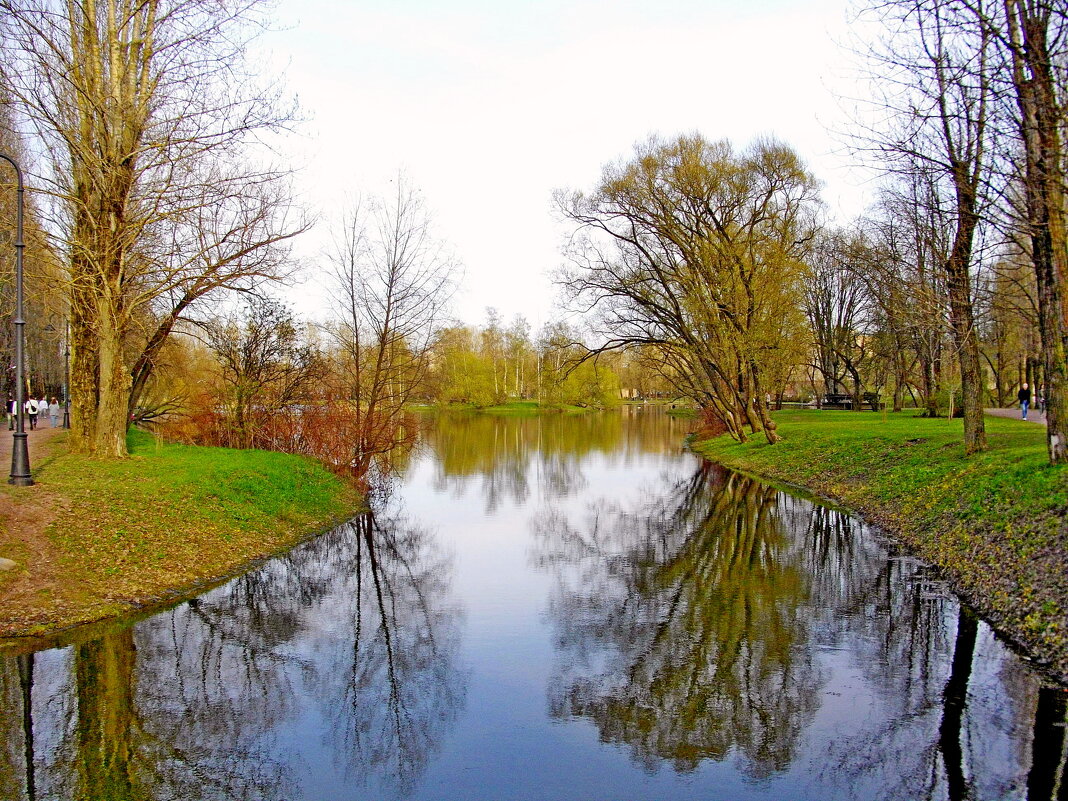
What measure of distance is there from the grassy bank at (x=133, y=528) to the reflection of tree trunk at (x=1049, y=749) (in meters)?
9.89

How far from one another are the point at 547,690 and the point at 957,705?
12.8 ft

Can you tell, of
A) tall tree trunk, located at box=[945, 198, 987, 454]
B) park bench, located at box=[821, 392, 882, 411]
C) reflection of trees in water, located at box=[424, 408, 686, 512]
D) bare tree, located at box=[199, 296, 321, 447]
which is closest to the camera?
tall tree trunk, located at box=[945, 198, 987, 454]

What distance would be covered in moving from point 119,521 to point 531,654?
23.3 ft

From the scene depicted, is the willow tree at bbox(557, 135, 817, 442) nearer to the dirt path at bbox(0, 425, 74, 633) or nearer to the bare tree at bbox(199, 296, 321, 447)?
the bare tree at bbox(199, 296, 321, 447)

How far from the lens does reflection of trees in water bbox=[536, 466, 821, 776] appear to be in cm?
685

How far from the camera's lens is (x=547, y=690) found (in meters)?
7.84

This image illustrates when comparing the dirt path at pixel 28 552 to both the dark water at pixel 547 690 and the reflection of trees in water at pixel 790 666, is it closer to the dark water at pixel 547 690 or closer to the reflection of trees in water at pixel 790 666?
the dark water at pixel 547 690

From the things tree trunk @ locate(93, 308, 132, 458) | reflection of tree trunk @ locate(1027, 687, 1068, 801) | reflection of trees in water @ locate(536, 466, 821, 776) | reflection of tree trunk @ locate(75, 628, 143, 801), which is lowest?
reflection of trees in water @ locate(536, 466, 821, 776)

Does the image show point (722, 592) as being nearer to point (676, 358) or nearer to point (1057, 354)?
point (1057, 354)

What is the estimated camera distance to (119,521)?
38.8ft

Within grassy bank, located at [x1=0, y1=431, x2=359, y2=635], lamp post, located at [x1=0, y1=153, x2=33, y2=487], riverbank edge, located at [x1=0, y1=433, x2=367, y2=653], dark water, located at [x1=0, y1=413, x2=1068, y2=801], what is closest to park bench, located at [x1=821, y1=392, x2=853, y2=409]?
riverbank edge, located at [x1=0, y1=433, x2=367, y2=653]

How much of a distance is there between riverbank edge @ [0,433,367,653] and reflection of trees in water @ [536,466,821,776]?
5282mm

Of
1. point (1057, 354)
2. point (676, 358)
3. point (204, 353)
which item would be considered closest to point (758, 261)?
point (676, 358)

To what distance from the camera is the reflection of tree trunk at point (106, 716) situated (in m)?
5.67
